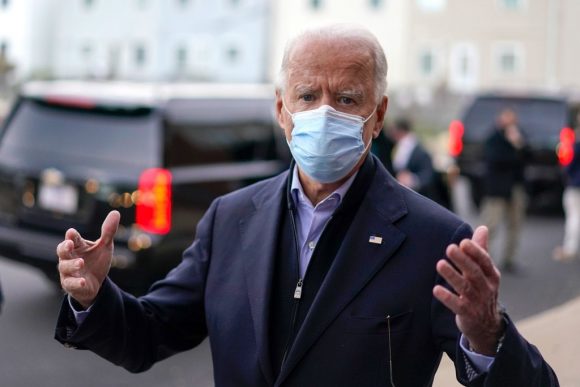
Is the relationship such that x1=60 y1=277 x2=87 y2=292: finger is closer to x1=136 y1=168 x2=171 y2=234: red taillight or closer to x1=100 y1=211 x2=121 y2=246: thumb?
x1=100 y1=211 x2=121 y2=246: thumb

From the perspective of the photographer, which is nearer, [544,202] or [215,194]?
[215,194]

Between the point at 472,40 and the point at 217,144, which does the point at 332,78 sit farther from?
the point at 472,40

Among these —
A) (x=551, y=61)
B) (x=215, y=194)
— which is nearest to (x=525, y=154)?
(x=215, y=194)

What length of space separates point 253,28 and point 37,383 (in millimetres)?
52449

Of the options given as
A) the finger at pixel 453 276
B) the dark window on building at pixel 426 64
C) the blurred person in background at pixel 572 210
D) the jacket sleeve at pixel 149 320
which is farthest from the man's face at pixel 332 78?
the dark window on building at pixel 426 64

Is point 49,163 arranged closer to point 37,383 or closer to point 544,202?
point 37,383

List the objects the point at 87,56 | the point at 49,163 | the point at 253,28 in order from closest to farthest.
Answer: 1. the point at 49,163
2. the point at 87,56
3. the point at 253,28

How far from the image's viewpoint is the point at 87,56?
49.3 meters

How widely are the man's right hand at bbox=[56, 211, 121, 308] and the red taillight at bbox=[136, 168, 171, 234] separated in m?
5.10

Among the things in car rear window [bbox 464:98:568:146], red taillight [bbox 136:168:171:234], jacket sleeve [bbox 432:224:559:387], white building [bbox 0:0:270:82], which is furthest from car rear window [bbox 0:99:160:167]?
white building [bbox 0:0:270:82]

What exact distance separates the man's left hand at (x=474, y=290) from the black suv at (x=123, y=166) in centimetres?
568

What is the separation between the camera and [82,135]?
833 cm

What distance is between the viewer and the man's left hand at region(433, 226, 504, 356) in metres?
2.20

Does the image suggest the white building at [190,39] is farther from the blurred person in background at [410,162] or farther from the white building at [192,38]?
the blurred person in background at [410,162]
